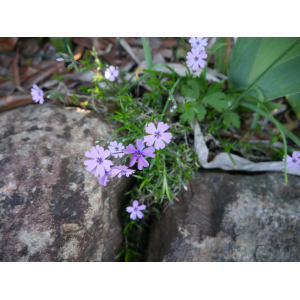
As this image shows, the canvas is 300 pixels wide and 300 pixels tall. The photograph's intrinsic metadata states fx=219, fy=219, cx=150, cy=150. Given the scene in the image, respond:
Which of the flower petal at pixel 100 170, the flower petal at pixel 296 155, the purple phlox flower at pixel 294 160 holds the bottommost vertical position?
the purple phlox flower at pixel 294 160

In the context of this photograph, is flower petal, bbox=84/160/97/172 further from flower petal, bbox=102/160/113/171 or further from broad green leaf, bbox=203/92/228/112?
broad green leaf, bbox=203/92/228/112

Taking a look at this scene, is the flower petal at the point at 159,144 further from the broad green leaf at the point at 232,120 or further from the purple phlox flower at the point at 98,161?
the broad green leaf at the point at 232,120

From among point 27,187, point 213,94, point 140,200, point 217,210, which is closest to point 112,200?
point 140,200

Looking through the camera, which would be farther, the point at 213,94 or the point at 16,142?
the point at 213,94

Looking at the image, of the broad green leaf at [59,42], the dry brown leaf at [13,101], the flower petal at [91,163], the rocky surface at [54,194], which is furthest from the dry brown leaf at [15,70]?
the flower petal at [91,163]

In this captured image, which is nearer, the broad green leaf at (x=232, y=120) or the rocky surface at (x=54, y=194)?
the rocky surface at (x=54, y=194)

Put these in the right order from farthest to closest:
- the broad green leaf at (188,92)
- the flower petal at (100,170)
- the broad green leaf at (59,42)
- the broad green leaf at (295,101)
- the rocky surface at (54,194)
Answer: the broad green leaf at (59,42), the broad green leaf at (295,101), the broad green leaf at (188,92), the rocky surface at (54,194), the flower petal at (100,170)

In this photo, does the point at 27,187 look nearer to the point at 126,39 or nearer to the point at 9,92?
the point at 9,92

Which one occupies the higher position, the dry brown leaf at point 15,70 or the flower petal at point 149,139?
the flower petal at point 149,139
